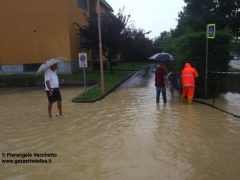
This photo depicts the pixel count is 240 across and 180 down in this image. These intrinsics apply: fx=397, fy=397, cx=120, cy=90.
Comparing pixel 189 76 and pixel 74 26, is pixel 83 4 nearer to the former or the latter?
pixel 74 26

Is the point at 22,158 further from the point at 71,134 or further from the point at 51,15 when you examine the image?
the point at 51,15

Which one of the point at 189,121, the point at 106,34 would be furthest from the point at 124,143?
the point at 106,34

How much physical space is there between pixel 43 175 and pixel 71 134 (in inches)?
122

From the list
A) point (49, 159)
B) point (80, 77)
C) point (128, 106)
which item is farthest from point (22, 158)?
point (80, 77)

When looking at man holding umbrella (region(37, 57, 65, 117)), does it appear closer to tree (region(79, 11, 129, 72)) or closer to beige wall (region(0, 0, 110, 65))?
beige wall (region(0, 0, 110, 65))

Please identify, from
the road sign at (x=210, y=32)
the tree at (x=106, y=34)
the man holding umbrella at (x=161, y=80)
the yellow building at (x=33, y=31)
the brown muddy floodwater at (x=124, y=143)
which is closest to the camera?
the brown muddy floodwater at (x=124, y=143)

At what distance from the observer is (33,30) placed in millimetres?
27797

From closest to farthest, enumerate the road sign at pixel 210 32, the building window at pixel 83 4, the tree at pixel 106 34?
the road sign at pixel 210 32, the tree at pixel 106 34, the building window at pixel 83 4

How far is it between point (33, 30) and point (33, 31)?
7cm

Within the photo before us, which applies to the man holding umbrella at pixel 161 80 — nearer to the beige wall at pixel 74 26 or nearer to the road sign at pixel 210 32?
the road sign at pixel 210 32

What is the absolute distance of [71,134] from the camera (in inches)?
370

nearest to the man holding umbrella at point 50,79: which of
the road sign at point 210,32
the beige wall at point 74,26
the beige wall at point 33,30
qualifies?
the road sign at point 210,32

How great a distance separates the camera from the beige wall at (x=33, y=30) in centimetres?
2739

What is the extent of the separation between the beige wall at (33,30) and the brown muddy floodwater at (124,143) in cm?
1448
